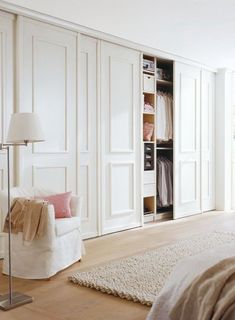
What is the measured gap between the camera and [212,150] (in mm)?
7434

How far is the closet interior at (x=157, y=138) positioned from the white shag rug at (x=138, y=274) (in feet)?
5.61

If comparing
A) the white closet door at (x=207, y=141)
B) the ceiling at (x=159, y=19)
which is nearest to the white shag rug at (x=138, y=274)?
the ceiling at (x=159, y=19)

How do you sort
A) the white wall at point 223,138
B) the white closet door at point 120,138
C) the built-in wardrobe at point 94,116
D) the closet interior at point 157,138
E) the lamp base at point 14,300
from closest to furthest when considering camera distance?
the lamp base at point 14,300, the built-in wardrobe at point 94,116, the white closet door at point 120,138, the closet interior at point 157,138, the white wall at point 223,138

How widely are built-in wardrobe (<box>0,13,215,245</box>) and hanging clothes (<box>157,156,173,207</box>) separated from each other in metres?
0.08

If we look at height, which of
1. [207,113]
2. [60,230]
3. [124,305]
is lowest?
[124,305]

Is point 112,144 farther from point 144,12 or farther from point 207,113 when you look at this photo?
point 207,113

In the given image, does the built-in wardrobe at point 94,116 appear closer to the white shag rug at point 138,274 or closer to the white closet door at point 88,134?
the white closet door at point 88,134

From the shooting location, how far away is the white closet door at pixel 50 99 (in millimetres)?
4402

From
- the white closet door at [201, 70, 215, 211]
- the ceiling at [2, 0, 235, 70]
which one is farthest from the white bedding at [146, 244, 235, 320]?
the white closet door at [201, 70, 215, 211]

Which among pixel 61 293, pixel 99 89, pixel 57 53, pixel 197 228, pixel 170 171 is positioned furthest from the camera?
pixel 170 171

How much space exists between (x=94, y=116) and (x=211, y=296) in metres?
3.62

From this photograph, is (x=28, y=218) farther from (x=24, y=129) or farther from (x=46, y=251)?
(x=24, y=129)

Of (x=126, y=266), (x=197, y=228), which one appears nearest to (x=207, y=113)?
(x=197, y=228)

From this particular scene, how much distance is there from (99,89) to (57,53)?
737 mm
